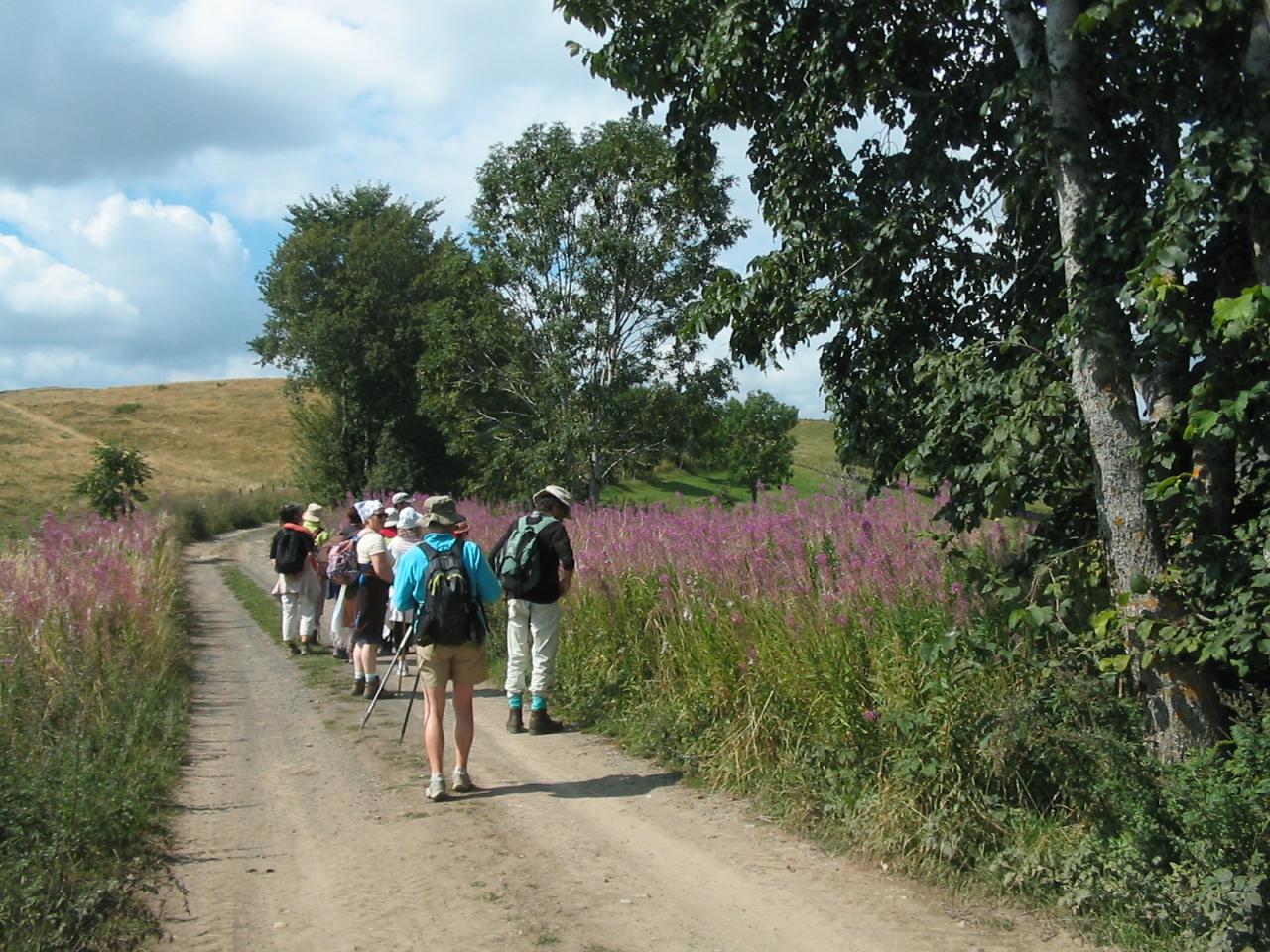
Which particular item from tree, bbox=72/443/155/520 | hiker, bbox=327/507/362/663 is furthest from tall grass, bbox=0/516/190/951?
tree, bbox=72/443/155/520

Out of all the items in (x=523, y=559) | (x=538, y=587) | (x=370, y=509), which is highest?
(x=370, y=509)

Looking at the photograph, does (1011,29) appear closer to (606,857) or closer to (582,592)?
(606,857)

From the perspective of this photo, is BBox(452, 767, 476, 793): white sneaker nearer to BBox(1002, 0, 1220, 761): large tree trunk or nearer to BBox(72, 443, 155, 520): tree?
BBox(1002, 0, 1220, 761): large tree trunk

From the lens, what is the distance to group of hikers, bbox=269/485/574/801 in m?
7.18

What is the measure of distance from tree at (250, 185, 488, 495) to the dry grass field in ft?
42.3

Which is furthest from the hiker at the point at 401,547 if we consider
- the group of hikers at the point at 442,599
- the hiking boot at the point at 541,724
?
the hiking boot at the point at 541,724

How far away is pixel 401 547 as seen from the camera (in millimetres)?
10812

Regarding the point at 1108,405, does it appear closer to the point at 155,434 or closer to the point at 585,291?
the point at 585,291

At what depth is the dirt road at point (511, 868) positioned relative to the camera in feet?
15.8

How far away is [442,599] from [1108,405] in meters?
4.38

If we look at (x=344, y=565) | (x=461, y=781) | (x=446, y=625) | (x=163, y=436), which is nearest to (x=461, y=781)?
(x=461, y=781)

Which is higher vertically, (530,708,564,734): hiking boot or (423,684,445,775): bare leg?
(423,684,445,775): bare leg

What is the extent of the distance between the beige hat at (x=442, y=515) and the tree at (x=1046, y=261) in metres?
2.39

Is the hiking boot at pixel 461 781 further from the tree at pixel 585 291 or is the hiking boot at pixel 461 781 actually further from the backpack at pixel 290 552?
the tree at pixel 585 291
